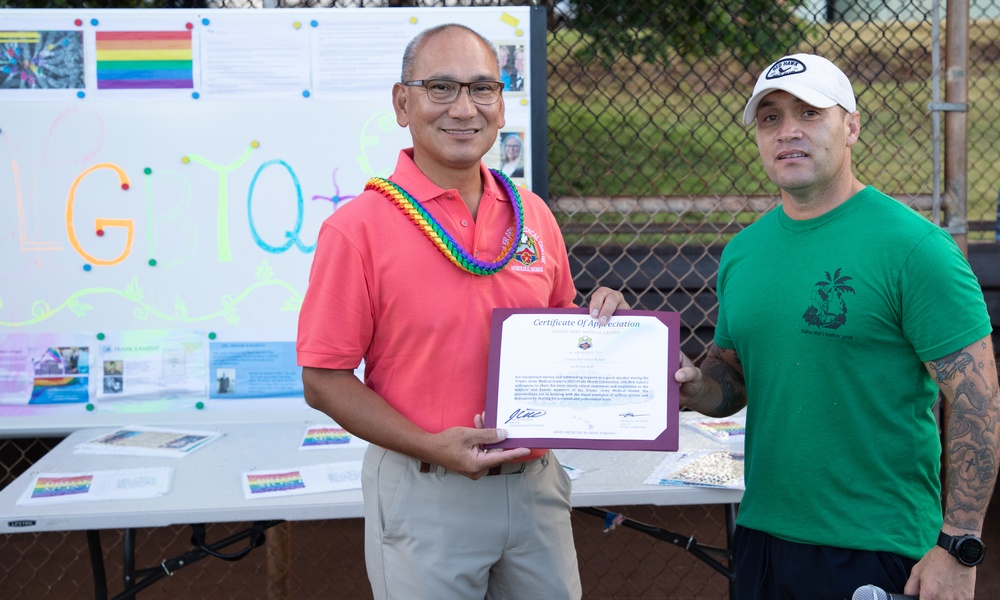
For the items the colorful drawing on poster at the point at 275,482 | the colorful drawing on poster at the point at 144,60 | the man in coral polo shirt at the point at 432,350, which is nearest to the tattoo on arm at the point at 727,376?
the man in coral polo shirt at the point at 432,350

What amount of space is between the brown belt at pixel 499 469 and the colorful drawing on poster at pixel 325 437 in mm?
1205

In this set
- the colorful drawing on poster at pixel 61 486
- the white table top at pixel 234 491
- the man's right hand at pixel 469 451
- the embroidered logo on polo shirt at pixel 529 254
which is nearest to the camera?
the man's right hand at pixel 469 451

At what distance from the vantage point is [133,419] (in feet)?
11.4

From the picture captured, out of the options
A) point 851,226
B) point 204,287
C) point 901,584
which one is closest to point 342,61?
point 204,287

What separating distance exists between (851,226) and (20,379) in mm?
3029

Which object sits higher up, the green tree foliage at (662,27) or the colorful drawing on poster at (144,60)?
the green tree foliage at (662,27)

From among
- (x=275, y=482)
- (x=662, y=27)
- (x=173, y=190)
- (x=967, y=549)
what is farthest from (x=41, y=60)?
(x=662, y=27)

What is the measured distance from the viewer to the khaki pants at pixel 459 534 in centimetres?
209

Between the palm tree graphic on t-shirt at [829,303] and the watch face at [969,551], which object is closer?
the watch face at [969,551]

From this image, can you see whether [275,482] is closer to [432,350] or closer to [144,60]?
[432,350]

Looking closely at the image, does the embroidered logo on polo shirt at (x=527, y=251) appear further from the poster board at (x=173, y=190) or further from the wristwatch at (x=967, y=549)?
the poster board at (x=173, y=190)

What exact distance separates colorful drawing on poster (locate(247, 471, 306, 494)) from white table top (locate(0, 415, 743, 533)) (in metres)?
0.05

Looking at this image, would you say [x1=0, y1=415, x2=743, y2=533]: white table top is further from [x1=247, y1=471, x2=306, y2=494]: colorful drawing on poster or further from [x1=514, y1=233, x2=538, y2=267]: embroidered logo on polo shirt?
[x1=514, y1=233, x2=538, y2=267]: embroidered logo on polo shirt

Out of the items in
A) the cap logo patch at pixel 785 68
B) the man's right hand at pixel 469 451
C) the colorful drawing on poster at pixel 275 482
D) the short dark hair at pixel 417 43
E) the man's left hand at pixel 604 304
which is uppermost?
the short dark hair at pixel 417 43
